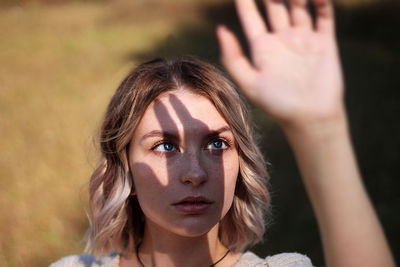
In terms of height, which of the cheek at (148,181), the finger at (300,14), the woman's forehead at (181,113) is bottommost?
the cheek at (148,181)

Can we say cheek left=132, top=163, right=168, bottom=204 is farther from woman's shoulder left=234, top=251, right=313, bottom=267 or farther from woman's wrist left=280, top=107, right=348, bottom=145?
woman's wrist left=280, top=107, right=348, bottom=145

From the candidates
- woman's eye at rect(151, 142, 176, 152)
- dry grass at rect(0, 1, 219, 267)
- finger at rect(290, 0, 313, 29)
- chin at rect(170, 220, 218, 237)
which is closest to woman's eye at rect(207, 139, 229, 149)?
woman's eye at rect(151, 142, 176, 152)

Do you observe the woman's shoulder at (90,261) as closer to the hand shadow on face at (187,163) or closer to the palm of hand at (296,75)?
the hand shadow on face at (187,163)

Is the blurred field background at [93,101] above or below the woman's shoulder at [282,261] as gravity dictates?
above

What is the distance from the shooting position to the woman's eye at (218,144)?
233cm

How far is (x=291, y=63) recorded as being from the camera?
1.51 metres

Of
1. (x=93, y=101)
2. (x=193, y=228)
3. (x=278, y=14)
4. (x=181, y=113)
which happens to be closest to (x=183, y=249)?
(x=193, y=228)

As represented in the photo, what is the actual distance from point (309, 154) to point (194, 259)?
1119mm

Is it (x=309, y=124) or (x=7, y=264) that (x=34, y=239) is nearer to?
(x=7, y=264)

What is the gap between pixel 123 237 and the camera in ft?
9.11

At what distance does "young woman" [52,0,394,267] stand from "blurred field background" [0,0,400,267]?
578 mm

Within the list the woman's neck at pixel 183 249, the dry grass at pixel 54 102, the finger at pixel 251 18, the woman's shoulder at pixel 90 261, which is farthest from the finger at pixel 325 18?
the dry grass at pixel 54 102

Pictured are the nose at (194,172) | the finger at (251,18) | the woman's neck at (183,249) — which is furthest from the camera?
the woman's neck at (183,249)

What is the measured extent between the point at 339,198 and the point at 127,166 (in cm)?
128
